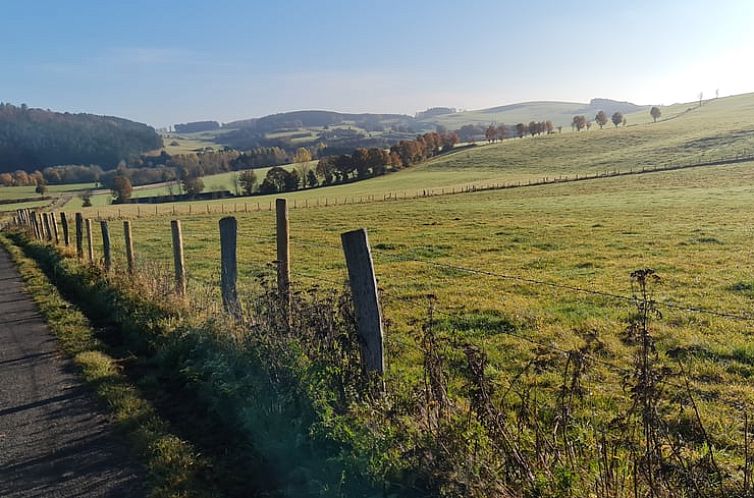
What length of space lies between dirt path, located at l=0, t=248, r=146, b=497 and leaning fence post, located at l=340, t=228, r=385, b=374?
2.20 meters

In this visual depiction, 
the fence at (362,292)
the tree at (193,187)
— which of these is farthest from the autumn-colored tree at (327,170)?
the fence at (362,292)

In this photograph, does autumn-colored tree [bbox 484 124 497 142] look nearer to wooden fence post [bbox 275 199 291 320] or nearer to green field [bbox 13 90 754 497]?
green field [bbox 13 90 754 497]

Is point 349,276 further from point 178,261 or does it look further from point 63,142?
point 63,142

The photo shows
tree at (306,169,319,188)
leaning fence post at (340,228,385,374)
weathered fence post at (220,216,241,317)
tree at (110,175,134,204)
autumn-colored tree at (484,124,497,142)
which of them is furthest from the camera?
autumn-colored tree at (484,124,497,142)

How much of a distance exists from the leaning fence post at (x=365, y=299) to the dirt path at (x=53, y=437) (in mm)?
2205

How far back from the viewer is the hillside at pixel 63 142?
152000mm

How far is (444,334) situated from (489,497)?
5.80 metres

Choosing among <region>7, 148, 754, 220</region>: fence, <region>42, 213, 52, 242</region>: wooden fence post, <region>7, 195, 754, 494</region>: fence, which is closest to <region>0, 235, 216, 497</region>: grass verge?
<region>7, 195, 754, 494</region>: fence

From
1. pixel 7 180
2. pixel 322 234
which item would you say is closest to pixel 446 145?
pixel 7 180

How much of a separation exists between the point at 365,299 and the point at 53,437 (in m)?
3.36

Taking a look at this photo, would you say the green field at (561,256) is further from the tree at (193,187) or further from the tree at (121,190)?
the tree at (121,190)

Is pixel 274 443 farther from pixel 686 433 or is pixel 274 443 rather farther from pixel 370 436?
pixel 686 433

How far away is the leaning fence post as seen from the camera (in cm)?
512

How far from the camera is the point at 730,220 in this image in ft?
80.8
